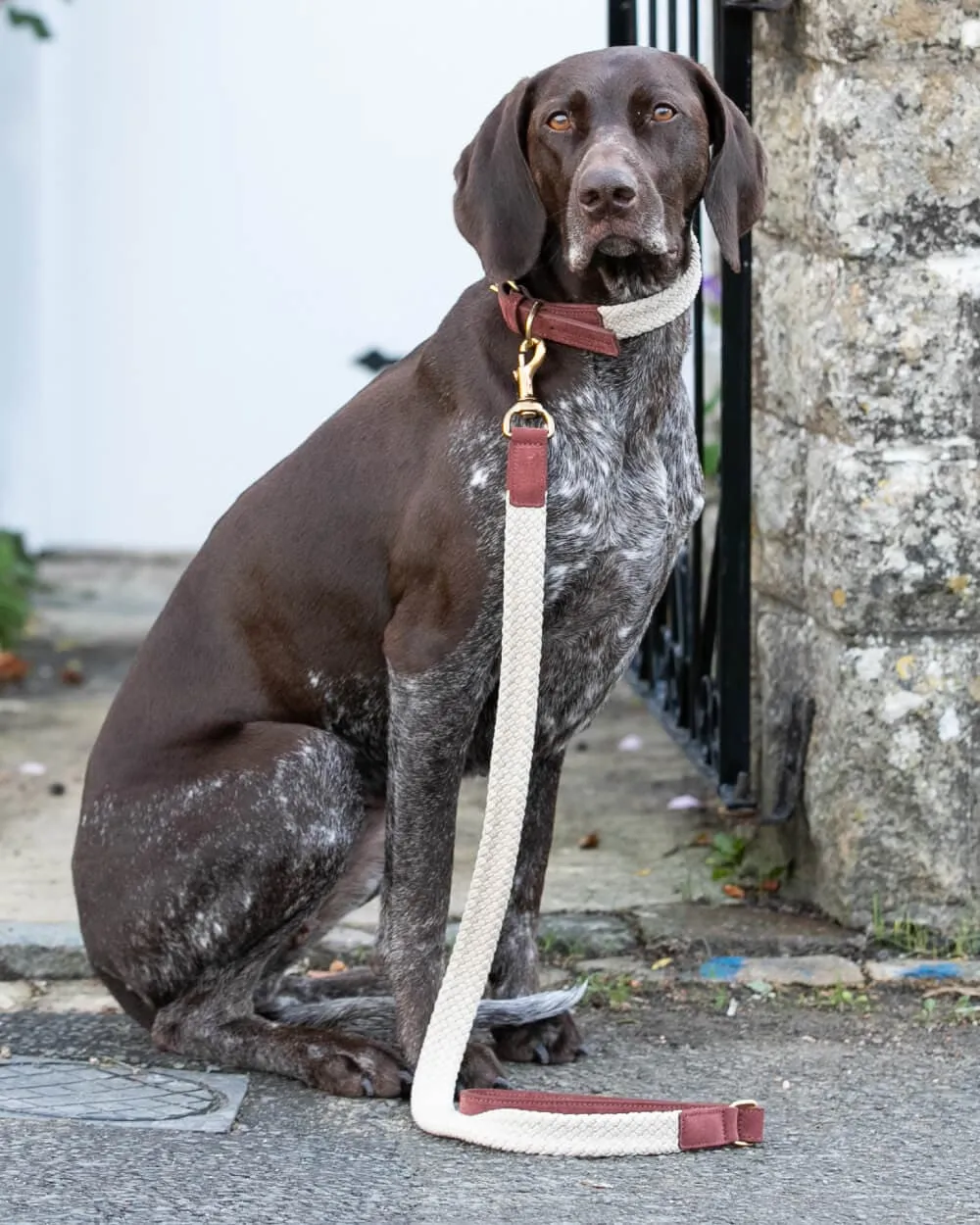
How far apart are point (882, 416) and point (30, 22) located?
381cm

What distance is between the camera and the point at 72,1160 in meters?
3.33

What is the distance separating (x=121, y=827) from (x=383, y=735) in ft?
1.58

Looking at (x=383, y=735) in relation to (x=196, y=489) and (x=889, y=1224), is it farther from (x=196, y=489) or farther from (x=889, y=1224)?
(x=196, y=489)

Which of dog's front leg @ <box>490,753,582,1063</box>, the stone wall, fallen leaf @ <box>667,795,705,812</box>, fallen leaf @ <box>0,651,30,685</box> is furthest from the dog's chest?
fallen leaf @ <box>0,651,30,685</box>

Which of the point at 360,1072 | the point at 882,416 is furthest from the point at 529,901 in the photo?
the point at 882,416

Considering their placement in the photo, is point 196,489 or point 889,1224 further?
point 196,489

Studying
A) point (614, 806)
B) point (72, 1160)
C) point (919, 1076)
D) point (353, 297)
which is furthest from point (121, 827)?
point (353, 297)

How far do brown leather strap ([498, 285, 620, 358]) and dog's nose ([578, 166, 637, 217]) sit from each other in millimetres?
247

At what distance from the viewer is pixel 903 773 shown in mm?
4211

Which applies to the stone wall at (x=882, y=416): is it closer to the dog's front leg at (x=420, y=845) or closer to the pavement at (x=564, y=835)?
the pavement at (x=564, y=835)

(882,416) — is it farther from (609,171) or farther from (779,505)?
(609,171)

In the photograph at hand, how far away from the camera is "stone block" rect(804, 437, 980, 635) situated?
13.6 ft

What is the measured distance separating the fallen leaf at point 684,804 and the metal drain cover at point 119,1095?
1716mm

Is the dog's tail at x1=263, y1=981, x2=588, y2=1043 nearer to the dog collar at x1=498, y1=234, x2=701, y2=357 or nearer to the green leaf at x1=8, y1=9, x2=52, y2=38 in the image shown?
the dog collar at x1=498, y1=234, x2=701, y2=357
